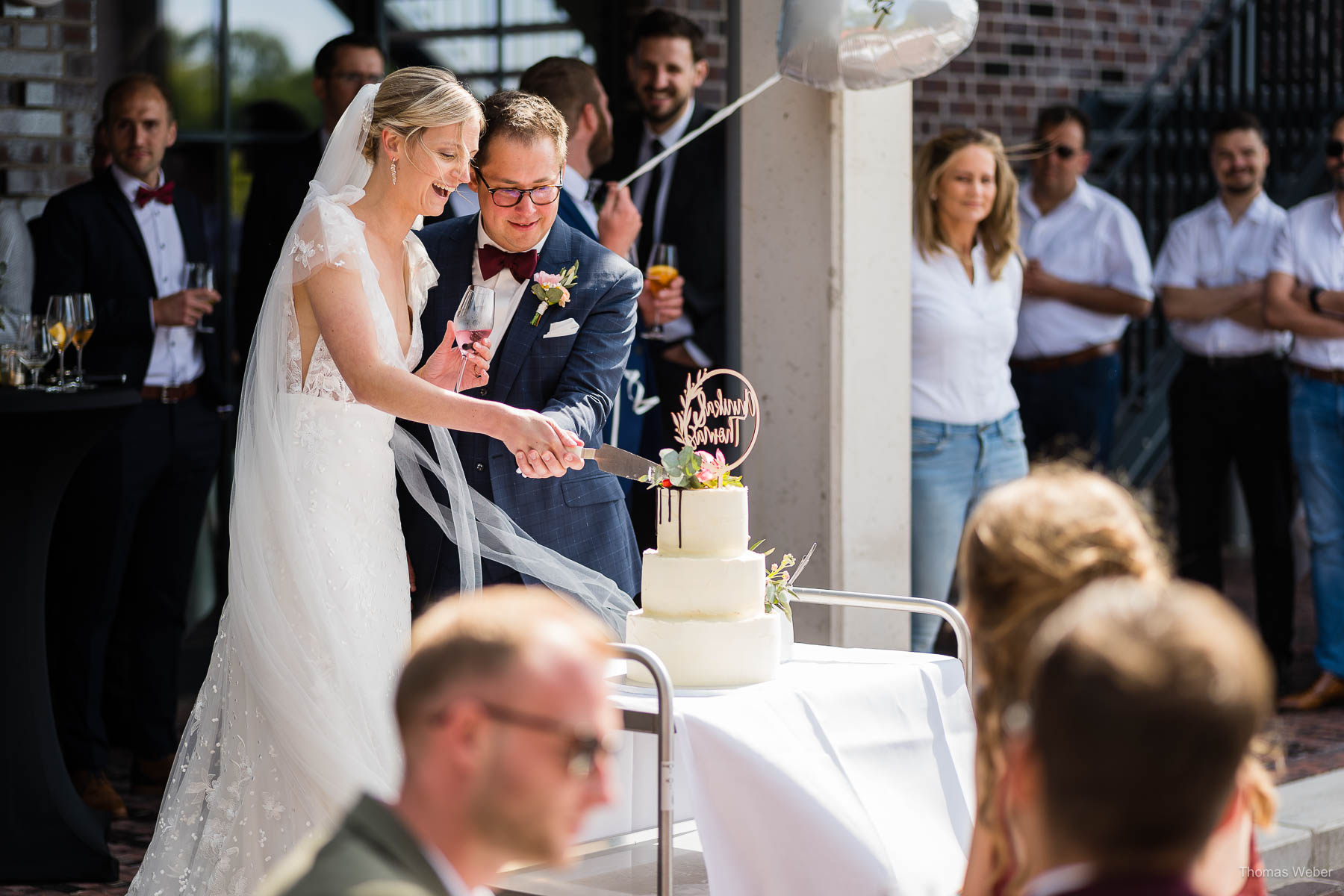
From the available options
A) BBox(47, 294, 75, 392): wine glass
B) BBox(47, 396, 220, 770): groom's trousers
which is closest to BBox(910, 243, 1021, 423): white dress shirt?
BBox(47, 396, 220, 770): groom's trousers

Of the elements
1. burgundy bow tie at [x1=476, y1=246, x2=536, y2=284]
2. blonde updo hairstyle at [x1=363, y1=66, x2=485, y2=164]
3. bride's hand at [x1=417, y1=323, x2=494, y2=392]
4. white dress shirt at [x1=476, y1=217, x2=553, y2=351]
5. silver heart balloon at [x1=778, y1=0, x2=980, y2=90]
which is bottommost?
bride's hand at [x1=417, y1=323, x2=494, y2=392]

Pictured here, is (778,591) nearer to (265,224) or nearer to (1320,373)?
(265,224)

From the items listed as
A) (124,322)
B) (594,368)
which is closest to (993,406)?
(594,368)

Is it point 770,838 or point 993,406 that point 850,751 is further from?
point 993,406

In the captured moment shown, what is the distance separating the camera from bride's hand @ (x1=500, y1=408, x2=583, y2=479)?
327 cm

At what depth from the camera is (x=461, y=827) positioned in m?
1.45

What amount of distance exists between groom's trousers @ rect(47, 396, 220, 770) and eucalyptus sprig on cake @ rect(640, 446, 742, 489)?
2.39m

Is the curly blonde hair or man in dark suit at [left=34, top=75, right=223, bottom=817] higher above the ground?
the curly blonde hair

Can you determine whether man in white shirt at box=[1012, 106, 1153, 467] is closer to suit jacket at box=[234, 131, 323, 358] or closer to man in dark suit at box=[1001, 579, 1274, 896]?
suit jacket at box=[234, 131, 323, 358]

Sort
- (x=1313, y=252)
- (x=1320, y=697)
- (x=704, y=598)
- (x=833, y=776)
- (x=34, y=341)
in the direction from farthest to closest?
(x=1313, y=252)
(x=1320, y=697)
(x=34, y=341)
(x=704, y=598)
(x=833, y=776)

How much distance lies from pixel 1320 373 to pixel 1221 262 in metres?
0.69

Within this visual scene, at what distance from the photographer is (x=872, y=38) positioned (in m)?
4.54

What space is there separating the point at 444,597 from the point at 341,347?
654mm

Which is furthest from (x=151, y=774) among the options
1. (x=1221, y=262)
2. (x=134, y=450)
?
(x=1221, y=262)
